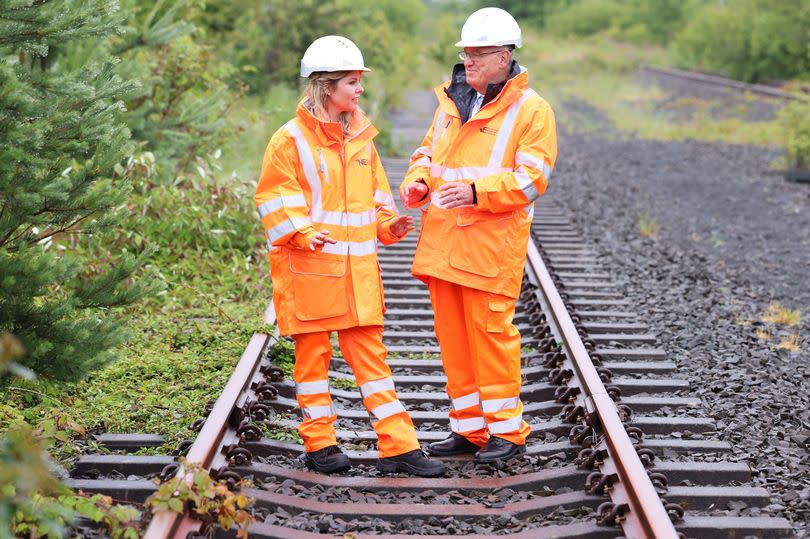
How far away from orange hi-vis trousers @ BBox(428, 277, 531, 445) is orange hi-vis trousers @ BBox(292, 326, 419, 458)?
379mm

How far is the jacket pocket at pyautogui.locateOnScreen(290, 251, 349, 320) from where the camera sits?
4527 mm

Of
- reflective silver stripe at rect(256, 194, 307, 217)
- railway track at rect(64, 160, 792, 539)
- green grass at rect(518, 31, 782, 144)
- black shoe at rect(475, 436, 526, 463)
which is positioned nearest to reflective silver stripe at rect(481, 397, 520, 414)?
black shoe at rect(475, 436, 526, 463)

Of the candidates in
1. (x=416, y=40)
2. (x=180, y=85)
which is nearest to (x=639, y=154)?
(x=180, y=85)

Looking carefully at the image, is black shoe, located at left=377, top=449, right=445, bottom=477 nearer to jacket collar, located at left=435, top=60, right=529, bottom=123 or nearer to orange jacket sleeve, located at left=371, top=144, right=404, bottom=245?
orange jacket sleeve, located at left=371, top=144, right=404, bottom=245

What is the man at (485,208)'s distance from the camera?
4598mm

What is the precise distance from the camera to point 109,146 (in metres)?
4.33

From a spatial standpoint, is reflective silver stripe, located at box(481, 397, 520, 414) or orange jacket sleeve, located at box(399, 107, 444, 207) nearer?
reflective silver stripe, located at box(481, 397, 520, 414)

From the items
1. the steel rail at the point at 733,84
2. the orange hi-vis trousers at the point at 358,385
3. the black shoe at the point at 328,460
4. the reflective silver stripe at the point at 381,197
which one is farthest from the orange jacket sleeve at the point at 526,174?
the steel rail at the point at 733,84

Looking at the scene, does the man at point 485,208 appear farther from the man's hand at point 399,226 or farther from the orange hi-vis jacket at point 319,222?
the orange hi-vis jacket at point 319,222

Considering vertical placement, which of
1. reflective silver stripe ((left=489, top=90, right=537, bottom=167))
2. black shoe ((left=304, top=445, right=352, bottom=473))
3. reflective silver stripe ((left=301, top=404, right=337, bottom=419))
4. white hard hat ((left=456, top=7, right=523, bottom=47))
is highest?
white hard hat ((left=456, top=7, right=523, bottom=47))

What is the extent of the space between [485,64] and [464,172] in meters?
0.50

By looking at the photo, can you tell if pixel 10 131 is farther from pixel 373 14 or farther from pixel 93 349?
pixel 373 14

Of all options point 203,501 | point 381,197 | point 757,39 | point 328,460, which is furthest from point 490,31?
point 757,39

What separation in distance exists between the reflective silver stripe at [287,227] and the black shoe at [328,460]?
3.23 feet
